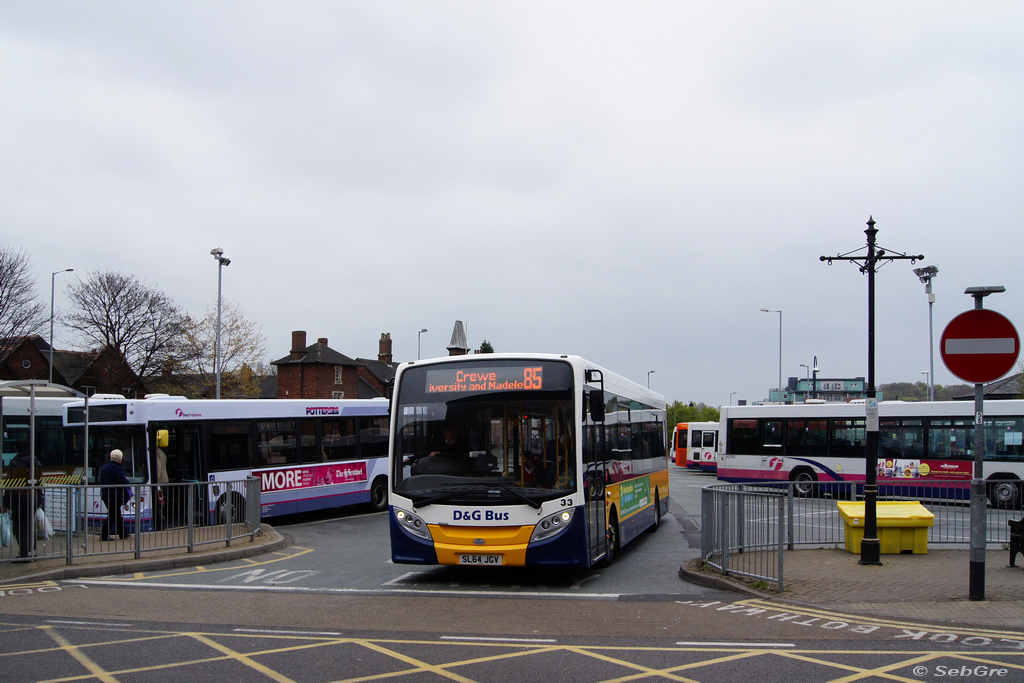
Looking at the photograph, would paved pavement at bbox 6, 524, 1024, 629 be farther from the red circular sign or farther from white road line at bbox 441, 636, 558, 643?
white road line at bbox 441, 636, 558, 643

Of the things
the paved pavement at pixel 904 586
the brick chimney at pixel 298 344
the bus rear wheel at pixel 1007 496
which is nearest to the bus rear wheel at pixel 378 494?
the paved pavement at pixel 904 586

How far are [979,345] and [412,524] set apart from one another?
6696 millimetres


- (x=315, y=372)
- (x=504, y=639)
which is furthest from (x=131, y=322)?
(x=504, y=639)

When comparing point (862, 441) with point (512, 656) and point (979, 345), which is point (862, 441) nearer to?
point (979, 345)

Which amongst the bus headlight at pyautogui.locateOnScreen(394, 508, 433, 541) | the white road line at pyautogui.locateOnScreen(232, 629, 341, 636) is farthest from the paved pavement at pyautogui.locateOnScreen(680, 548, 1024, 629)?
the white road line at pyautogui.locateOnScreen(232, 629, 341, 636)

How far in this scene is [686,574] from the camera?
10.5 m

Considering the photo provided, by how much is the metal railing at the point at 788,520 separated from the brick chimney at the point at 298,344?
57.6m

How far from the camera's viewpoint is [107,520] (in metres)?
12.2

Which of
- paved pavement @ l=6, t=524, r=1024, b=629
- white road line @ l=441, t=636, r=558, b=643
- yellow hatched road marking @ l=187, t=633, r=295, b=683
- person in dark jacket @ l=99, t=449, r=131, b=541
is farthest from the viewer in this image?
person in dark jacket @ l=99, t=449, r=131, b=541

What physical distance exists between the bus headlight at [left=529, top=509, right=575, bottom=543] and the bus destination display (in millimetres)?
1600

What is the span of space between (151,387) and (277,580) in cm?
4759

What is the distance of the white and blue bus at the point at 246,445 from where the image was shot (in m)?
15.4

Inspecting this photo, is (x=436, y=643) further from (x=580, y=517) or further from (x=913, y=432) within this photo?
(x=913, y=432)

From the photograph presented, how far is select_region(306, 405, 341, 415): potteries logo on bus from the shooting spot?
18.2 metres
